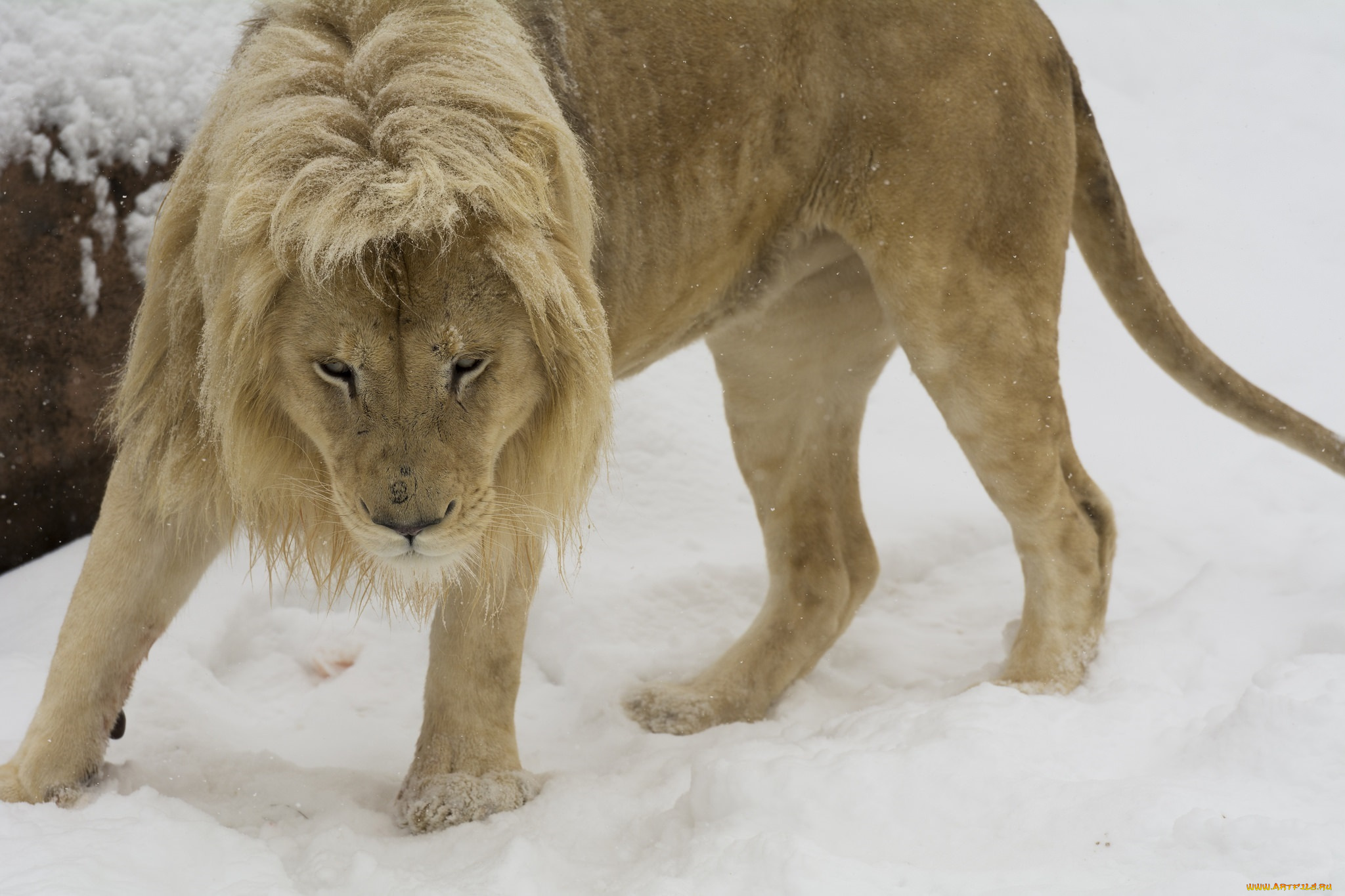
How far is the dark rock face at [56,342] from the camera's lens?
4160 millimetres

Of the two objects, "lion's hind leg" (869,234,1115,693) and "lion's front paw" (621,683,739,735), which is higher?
"lion's hind leg" (869,234,1115,693)

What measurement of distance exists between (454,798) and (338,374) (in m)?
1.00

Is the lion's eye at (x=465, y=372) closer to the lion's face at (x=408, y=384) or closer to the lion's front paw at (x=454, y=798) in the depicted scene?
the lion's face at (x=408, y=384)

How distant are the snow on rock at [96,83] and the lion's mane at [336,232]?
5.92 feet

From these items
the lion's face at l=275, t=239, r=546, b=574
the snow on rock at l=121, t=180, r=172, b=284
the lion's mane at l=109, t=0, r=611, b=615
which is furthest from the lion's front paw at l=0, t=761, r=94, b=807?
the snow on rock at l=121, t=180, r=172, b=284

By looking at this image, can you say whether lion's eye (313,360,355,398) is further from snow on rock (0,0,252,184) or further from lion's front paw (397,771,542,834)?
snow on rock (0,0,252,184)

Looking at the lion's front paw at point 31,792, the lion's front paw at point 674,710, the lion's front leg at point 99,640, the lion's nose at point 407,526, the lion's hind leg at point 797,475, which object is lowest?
the lion's front paw at point 674,710

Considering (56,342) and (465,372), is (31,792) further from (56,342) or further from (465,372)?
(56,342)

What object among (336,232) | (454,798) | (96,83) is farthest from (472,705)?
(96,83)

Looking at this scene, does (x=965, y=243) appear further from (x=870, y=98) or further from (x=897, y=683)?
(x=897, y=683)

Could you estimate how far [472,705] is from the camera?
9.70 ft

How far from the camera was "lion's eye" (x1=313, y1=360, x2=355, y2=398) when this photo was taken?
2332 millimetres

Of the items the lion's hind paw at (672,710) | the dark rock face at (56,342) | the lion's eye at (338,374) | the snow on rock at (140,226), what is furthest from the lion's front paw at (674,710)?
the snow on rock at (140,226)

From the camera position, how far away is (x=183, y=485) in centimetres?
259
